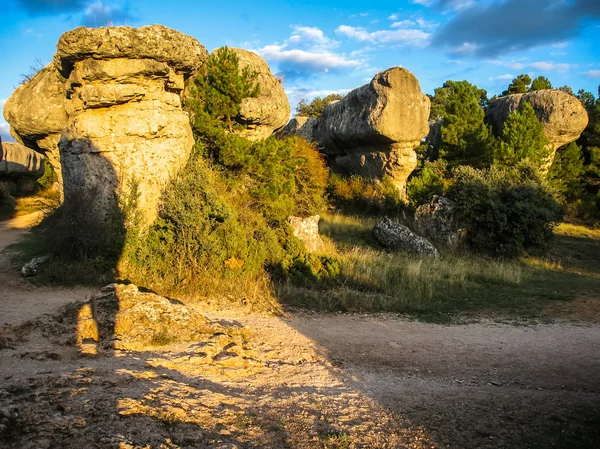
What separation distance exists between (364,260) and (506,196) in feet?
26.6

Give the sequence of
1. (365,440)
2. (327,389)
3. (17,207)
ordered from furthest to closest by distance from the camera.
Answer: (17,207), (327,389), (365,440)

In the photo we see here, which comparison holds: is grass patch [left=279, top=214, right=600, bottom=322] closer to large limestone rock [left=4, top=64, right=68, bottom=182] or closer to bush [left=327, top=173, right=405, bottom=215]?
bush [left=327, top=173, right=405, bottom=215]

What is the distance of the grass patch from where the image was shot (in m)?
9.52

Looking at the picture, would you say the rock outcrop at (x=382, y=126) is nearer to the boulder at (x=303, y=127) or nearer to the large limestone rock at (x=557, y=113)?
the boulder at (x=303, y=127)

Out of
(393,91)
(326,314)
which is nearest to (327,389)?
(326,314)

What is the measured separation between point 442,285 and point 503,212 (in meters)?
7.08

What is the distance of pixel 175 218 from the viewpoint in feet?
33.1

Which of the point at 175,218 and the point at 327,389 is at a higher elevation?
the point at 175,218

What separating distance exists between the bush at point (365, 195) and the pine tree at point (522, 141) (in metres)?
4.84

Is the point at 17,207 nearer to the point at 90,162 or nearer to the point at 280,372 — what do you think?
the point at 90,162

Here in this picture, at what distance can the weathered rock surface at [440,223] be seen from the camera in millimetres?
16688

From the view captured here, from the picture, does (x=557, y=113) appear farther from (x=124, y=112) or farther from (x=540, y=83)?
(x=124, y=112)

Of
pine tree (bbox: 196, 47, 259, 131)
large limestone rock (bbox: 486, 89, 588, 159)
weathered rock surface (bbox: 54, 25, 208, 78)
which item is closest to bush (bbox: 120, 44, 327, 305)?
pine tree (bbox: 196, 47, 259, 131)

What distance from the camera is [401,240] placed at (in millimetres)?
15602
